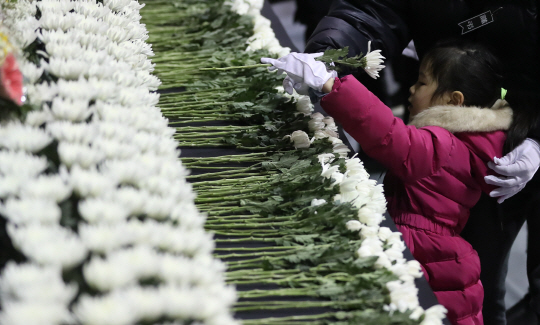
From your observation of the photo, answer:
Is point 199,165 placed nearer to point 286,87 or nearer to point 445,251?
point 286,87

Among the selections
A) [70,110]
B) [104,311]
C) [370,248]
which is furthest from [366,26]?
[104,311]

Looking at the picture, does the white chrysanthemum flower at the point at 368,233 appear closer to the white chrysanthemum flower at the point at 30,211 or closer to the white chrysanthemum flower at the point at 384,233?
the white chrysanthemum flower at the point at 384,233

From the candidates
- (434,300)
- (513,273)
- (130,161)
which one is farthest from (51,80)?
(513,273)

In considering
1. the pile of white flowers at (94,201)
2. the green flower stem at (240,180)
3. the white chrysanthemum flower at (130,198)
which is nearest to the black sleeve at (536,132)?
the green flower stem at (240,180)

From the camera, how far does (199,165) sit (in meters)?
1.21

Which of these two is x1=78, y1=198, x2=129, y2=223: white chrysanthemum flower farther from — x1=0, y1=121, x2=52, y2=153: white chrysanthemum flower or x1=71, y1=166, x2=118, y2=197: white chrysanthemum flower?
x1=0, y1=121, x2=52, y2=153: white chrysanthemum flower

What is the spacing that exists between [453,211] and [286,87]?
0.58m

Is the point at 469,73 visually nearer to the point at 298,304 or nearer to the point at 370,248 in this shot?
the point at 370,248

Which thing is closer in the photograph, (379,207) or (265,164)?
(379,207)

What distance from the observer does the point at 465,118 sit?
1376 millimetres

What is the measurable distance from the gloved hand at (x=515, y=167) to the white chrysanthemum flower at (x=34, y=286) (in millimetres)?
1162

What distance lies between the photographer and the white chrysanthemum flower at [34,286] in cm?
56

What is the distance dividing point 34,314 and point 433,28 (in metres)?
1.44

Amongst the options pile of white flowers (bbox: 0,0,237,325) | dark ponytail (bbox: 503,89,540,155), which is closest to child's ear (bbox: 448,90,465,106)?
dark ponytail (bbox: 503,89,540,155)
